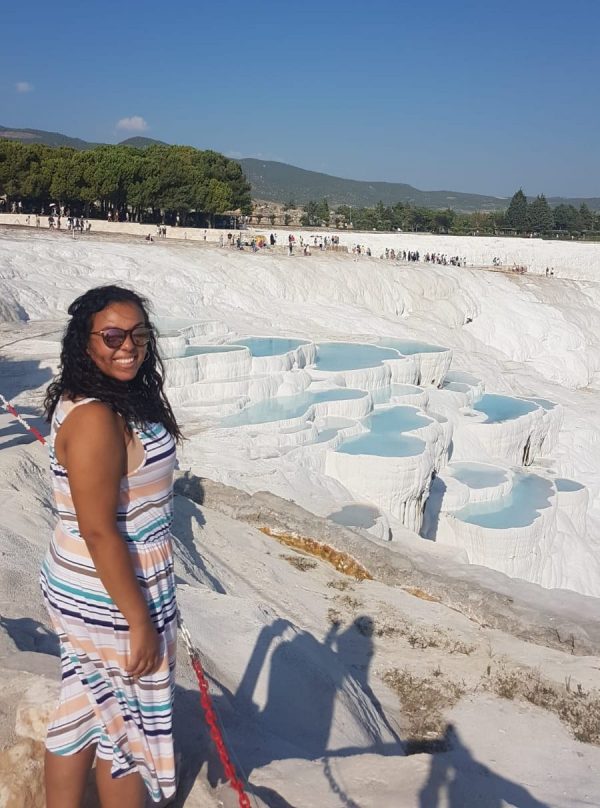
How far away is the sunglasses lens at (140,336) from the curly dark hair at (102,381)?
0.03m

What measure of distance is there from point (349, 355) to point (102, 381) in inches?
576

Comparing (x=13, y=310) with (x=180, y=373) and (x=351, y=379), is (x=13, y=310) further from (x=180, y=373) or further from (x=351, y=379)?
(x=351, y=379)

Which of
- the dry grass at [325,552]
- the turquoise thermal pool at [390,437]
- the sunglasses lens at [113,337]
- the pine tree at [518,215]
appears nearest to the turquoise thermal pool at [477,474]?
the turquoise thermal pool at [390,437]

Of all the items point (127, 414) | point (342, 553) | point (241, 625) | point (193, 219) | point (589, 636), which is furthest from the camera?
point (193, 219)

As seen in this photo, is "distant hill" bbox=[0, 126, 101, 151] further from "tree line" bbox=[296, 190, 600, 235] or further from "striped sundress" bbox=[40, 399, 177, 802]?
"striped sundress" bbox=[40, 399, 177, 802]

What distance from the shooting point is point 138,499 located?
4.88ft

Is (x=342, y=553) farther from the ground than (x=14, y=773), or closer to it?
closer to it

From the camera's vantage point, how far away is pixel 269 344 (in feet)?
50.4

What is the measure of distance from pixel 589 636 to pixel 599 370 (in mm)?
20828

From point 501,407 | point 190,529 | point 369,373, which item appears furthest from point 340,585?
point 501,407

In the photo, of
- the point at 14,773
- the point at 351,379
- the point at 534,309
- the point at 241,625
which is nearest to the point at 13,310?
the point at 351,379

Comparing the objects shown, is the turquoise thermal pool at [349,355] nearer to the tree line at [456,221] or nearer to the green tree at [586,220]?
the tree line at [456,221]

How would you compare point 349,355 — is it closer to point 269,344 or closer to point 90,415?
point 269,344

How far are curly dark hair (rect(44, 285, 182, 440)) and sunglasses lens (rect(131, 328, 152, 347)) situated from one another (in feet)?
0.10
